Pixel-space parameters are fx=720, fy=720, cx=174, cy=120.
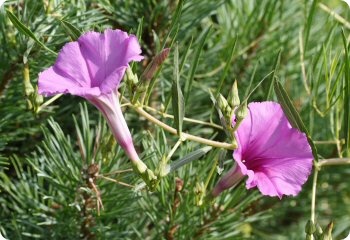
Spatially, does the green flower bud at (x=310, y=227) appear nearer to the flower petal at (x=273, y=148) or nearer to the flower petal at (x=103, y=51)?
the flower petal at (x=273, y=148)

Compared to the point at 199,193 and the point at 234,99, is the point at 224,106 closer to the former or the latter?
the point at 234,99

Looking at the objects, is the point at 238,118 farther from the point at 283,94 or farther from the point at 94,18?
the point at 94,18

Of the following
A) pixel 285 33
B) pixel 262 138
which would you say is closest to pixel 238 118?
pixel 262 138

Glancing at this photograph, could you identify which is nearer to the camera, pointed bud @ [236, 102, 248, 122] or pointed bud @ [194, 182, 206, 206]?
pointed bud @ [236, 102, 248, 122]

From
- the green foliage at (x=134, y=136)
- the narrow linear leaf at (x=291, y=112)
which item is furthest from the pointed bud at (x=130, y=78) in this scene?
the narrow linear leaf at (x=291, y=112)

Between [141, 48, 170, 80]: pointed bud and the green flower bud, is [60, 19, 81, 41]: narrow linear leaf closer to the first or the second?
[141, 48, 170, 80]: pointed bud

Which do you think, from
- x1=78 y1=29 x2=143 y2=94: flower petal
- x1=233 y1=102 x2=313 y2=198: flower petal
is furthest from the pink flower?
x1=78 y1=29 x2=143 y2=94: flower petal
